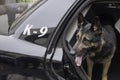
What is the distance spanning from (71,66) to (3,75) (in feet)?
1.71

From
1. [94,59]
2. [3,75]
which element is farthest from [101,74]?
[3,75]

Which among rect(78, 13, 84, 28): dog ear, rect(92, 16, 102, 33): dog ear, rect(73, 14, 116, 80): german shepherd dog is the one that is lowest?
rect(73, 14, 116, 80): german shepherd dog

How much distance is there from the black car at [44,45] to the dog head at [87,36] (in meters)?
0.30

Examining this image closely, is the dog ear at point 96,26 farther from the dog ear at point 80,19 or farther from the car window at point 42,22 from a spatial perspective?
the car window at point 42,22

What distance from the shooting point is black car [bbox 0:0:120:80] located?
3.03 m

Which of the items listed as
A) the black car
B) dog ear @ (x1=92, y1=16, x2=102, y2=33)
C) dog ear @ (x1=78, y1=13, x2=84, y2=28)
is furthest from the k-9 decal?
dog ear @ (x1=92, y1=16, x2=102, y2=33)

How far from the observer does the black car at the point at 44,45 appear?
303 cm

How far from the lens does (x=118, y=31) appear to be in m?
4.04

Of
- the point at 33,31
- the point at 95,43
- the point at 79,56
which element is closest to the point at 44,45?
the point at 33,31

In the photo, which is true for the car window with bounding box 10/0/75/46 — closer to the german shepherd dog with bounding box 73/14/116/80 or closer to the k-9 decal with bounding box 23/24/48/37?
the k-9 decal with bounding box 23/24/48/37

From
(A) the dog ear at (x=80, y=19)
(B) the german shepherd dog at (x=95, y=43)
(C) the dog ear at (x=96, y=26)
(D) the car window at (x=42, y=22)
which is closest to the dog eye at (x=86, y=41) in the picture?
(B) the german shepherd dog at (x=95, y=43)

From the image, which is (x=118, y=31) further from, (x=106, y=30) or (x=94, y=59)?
(x=94, y=59)

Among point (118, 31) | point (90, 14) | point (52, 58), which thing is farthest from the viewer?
point (118, 31)

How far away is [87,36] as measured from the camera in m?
3.74
